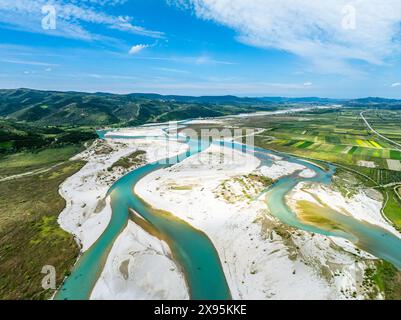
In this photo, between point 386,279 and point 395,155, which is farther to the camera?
point 395,155

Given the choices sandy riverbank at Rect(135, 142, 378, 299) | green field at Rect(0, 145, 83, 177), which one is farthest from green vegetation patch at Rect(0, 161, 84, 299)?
sandy riverbank at Rect(135, 142, 378, 299)

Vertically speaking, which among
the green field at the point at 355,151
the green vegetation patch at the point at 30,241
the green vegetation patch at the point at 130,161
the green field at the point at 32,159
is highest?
the green field at the point at 355,151

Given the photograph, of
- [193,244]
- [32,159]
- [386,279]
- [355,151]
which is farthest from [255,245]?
[32,159]

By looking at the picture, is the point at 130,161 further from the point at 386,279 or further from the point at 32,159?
the point at 386,279

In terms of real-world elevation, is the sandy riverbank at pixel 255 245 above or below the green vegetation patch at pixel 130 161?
below

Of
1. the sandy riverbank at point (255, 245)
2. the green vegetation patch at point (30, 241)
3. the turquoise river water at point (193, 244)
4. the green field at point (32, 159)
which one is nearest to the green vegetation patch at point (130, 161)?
the sandy riverbank at point (255, 245)

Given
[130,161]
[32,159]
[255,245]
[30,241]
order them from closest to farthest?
[255,245] → [30,241] → [130,161] → [32,159]

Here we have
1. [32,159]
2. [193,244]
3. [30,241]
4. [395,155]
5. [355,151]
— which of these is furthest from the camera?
[355,151]

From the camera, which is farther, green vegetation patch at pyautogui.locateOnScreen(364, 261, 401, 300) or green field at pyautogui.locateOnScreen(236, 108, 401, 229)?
→ green field at pyautogui.locateOnScreen(236, 108, 401, 229)

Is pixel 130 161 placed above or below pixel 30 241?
above

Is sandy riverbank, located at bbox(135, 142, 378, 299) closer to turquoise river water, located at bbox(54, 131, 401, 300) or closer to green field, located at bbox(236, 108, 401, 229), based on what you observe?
turquoise river water, located at bbox(54, 131, 401, 300)

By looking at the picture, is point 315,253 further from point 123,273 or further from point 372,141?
point 372,141

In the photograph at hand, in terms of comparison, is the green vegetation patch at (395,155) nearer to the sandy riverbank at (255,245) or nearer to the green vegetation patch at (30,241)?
the sandy riverbank at (255,245)

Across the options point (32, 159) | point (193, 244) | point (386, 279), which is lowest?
point (193, 244)
